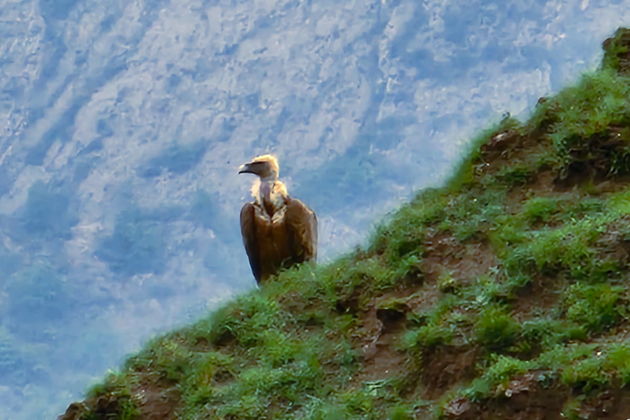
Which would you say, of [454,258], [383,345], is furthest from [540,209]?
[383,345]

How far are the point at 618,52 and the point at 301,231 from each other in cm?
306

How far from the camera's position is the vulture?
1136 centimetres

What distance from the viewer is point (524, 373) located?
6.66m

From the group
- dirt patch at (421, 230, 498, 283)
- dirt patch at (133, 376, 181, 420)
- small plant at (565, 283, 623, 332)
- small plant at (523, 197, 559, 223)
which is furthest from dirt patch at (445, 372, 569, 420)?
dirt patch at (133, 376, 181, 420)

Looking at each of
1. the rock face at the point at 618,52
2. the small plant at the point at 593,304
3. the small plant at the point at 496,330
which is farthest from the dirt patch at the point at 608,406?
the rock face at the point at 618,52

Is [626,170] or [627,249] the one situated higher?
[626,170]

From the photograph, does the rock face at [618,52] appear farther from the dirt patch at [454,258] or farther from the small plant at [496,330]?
the small plant at [496,330]

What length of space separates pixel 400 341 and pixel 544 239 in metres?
1.07

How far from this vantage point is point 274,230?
11352 millimetres

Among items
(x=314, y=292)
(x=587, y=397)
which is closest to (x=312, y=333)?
(x=314, y=292)

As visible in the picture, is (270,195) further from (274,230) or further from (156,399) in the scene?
(156,399)

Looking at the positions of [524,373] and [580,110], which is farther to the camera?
[580,110]

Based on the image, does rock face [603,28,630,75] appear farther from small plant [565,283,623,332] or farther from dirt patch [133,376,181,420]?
dirt patch [133,376,181,420]

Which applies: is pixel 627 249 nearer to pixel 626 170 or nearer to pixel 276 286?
pixel 626 170
